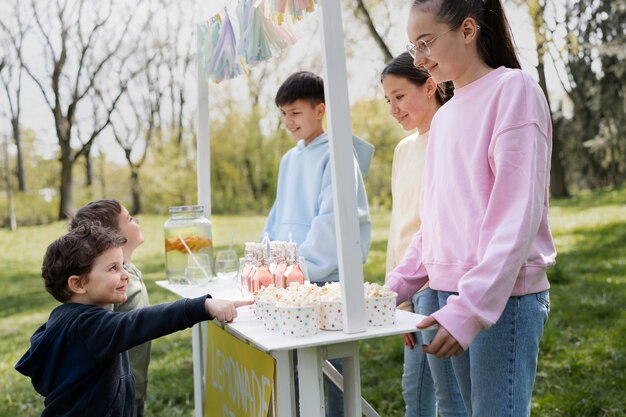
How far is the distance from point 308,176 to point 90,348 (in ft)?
3.42

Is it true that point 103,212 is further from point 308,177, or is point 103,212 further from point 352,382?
point 352,382

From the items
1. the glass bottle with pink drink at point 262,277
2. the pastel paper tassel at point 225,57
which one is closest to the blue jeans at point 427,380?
the glass bottle with pink drink at point 262,277

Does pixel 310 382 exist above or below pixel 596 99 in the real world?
below

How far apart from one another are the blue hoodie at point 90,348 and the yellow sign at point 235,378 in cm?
20

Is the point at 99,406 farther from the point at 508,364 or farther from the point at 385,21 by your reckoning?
the point at 385,21

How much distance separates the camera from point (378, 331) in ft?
5.25

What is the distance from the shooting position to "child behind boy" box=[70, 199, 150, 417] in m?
2.57

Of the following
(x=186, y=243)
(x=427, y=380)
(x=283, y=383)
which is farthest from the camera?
(x=186, y=243)

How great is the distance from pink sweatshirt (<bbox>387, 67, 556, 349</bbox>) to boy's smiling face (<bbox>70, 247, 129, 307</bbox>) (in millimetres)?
910

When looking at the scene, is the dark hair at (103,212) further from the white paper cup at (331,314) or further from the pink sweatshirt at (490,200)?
the pink sweatshirt at (490,200)

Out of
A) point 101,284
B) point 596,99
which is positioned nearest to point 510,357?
point 101,284

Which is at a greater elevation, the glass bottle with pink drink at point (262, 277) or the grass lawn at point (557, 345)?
the glass bottle with pink drink at point (262, 277)

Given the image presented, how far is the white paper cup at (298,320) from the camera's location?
1597 millimetres

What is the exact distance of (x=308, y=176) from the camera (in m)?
2.59
